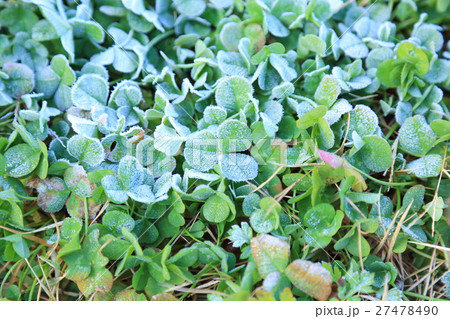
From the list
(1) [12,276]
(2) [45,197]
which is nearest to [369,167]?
(2) [45,197]

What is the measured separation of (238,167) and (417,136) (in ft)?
1.54

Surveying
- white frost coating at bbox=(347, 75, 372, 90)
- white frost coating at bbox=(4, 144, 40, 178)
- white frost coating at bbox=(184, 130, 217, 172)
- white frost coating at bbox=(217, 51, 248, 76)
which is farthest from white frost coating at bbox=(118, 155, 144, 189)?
white frost coating at bbox=(347, 75, 372, 90)

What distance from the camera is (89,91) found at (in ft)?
3.53

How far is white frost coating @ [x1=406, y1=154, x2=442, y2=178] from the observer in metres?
0.97

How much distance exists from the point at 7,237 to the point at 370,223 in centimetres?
83

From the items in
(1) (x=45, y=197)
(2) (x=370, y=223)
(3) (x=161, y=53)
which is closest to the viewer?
(2) (x=370, y=223)

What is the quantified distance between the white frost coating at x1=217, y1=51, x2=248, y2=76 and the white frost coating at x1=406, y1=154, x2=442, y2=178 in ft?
1.64

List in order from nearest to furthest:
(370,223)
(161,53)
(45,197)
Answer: (370,223)
(45,197)
(161,53)

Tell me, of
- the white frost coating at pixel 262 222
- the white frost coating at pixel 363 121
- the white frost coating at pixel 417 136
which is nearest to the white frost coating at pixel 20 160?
the white frost coating at pixel 262 222

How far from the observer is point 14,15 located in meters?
1.18

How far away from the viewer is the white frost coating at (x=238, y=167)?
36.8 inches

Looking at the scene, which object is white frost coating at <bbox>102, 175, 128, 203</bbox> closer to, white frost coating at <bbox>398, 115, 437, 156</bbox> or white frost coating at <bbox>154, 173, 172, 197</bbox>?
white frost coating at <bbox>154, 173, 172, 197</bbox>

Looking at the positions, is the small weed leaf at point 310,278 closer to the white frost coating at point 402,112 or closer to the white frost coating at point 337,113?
the white frost coating at point 337,113

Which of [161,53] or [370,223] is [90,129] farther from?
[370,223]
